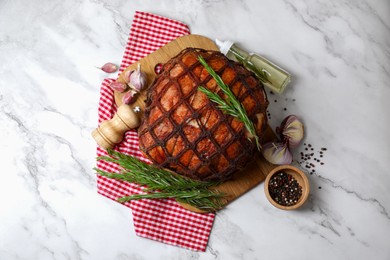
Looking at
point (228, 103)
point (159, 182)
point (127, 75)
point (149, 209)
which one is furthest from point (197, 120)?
point (149, 209)

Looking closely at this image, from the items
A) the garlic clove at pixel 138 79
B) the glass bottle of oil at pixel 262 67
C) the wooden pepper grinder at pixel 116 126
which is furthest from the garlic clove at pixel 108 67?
the glass bottle of oil at pixel 262 67

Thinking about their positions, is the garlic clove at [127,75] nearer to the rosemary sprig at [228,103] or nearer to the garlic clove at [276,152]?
the rosemary sprig at [228,103]

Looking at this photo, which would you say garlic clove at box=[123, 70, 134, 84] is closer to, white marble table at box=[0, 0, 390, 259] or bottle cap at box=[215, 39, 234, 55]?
white marble table at box=[0, 0, 390, 259]

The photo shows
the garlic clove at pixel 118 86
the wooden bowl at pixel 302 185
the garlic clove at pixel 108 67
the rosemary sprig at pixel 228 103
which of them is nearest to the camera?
the rosemary sprig at pixel 228 103

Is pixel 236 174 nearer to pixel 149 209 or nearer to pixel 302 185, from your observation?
pixel 302 185

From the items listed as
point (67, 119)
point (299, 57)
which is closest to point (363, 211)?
point (299, 57)

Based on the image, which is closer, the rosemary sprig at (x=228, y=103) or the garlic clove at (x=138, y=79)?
the rosemary sprig at (x=228, y=103)
